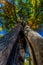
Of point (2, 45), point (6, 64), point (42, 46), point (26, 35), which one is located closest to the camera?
point (6, 64)

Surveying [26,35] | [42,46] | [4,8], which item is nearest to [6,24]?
[4,8]

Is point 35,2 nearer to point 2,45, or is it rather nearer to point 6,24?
point 6,24

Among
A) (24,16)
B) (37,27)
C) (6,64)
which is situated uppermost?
(24,16)

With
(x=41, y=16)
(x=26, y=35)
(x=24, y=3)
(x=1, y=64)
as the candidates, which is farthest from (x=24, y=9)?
(x=1, y=64)

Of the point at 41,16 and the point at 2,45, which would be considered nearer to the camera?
the point at 2,45

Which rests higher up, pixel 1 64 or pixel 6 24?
pixel 6 24

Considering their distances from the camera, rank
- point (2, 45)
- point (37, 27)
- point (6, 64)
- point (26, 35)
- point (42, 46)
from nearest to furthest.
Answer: point (6, 64) → point (2, 45) → point (42, 46) → point (26, 35) → point (37, 27)

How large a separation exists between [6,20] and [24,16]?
1.94 feet

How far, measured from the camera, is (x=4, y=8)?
20.4 ft

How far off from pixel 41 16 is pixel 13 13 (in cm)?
88

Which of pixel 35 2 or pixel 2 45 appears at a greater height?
pixel 35 2

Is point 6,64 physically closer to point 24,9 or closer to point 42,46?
point 42,46

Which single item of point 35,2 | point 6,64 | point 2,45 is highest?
point 35,2

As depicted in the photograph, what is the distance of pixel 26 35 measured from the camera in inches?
116
